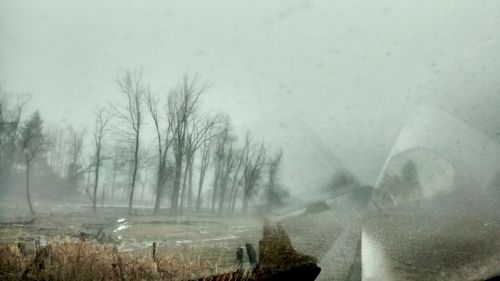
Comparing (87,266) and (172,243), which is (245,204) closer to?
(172,243)

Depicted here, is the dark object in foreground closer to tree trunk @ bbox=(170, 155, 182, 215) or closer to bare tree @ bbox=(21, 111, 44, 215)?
tree trunk @ bbox=(170, 155, 182, 215)

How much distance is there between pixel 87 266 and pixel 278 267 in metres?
2.89

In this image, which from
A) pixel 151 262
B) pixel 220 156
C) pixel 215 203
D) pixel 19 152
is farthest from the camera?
pixel 19 152

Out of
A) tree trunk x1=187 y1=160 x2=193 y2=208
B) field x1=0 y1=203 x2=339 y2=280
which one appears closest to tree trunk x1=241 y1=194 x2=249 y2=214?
field x1=0 y1=203 x2=339 y2=280

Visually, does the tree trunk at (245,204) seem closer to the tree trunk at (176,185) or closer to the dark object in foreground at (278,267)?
the dark object in foreground at (278,267)

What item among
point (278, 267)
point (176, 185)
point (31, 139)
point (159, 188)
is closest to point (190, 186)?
point (176, 185)

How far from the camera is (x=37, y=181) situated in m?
32.6

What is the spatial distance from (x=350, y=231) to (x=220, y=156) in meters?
3.22

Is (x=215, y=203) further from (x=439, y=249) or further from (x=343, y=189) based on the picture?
(x=439, y=249)

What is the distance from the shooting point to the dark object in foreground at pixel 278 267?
191 inches

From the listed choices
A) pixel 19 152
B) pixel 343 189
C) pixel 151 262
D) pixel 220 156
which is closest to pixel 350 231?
pixel 343 189

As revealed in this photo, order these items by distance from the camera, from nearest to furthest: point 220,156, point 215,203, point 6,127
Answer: point 220,156, point 215,203, point 6,127

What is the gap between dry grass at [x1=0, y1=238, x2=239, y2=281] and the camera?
5695 mm

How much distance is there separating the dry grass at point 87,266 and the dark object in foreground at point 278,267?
94cm
